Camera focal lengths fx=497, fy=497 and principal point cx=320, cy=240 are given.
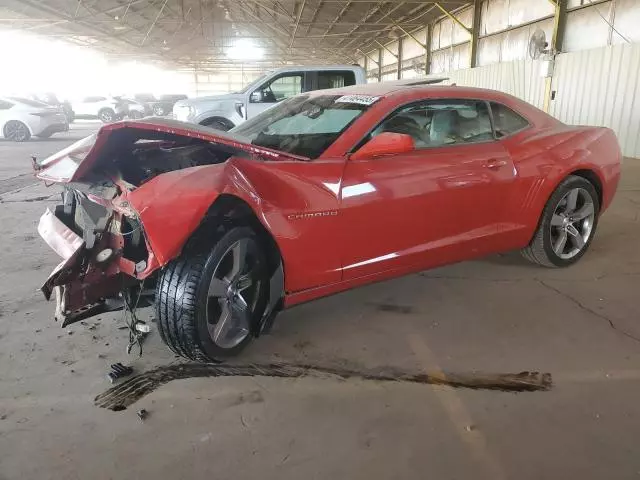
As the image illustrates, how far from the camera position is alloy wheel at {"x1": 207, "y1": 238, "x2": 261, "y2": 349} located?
244 cm

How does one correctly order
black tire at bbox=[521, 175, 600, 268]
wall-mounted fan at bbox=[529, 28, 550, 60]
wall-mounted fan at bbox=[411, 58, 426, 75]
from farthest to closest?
1. wall-mounted fan at bbox=[411, 58, 426, 75]
2. wall-mounted fan at bbox=[529, 28, 550, 60]
3. black tire at bbox=[521, 175, 600, 268]

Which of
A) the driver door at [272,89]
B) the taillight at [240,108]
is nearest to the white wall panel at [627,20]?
the driver door at [272,89]

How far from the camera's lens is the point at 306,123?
10.5 feet

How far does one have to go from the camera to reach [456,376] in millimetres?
2412

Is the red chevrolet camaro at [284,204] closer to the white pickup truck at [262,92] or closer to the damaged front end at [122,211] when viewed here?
the damaged front end at [122,211]

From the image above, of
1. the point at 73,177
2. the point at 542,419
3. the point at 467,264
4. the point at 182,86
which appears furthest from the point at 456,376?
the point at 182,86

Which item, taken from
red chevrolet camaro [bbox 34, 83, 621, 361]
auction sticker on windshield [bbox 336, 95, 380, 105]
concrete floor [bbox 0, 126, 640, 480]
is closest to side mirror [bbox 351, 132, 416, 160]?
red chevrolet camaro [bbox 34, 83, 621, 361]

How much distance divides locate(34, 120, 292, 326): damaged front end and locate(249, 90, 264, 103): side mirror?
22.0 feet

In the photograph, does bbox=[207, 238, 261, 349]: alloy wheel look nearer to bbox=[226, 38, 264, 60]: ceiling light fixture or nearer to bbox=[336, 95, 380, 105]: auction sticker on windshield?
bbox=[336, 95, 380, 105]: auction sticker on windshield

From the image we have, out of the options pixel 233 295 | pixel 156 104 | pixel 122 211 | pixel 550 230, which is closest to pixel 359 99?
pixel 233 295

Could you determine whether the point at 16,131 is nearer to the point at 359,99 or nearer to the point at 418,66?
the point at 359,99

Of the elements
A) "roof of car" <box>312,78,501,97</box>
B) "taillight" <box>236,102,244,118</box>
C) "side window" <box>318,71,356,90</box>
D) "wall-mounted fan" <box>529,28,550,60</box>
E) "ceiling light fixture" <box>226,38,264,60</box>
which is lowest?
"taillight" <box>236,102,244,118</box>

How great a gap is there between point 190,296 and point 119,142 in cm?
88

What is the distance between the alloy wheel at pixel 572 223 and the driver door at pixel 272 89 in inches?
248
